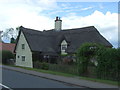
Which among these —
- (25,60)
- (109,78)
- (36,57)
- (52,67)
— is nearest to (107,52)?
(109,78)

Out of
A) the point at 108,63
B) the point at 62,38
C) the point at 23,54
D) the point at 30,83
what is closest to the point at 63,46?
A: the point at 62,38

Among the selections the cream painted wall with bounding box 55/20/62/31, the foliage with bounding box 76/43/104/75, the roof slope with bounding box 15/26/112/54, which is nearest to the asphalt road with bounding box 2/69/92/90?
the foliage with bounding box 76/43/104/75

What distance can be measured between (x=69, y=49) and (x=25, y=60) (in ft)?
27.3

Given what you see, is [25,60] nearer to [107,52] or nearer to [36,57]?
[36,57]

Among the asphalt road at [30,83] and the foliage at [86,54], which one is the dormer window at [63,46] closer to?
the foliage at [86,54]

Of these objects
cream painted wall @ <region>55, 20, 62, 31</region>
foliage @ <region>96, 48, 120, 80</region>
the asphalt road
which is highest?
cream painted wall @ <region>55, 20, 62, 31</region>

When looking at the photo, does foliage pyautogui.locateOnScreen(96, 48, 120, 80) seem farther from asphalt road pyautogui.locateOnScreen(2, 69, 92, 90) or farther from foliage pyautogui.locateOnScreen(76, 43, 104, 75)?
asphalt road pyautogui.locateOnScreen(2, 69, 92, 90)

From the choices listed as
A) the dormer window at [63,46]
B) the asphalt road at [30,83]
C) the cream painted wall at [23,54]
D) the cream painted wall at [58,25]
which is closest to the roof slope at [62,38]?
the dormer window at [63,46]

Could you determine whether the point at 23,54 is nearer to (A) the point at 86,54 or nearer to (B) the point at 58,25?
(B) the point at 58,25

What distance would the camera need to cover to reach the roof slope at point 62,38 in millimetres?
35125

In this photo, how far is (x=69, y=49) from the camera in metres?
35.5

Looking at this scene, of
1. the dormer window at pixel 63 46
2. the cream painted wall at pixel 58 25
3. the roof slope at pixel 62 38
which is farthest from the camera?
the cream painted wall at pixel 58 25

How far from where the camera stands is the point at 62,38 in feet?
125

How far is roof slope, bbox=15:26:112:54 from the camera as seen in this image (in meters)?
35.1
